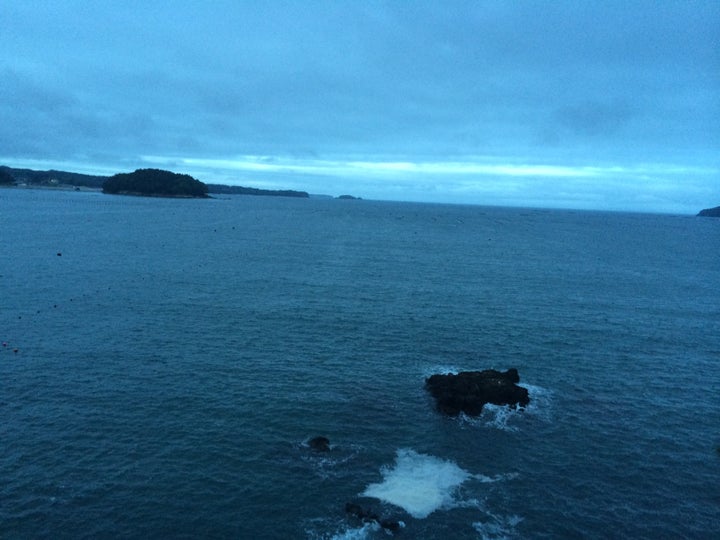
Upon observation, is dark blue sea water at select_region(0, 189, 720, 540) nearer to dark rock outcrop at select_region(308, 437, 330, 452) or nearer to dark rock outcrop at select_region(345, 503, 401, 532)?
dark rock outcrop at select_region(345, 503, 401, 532)

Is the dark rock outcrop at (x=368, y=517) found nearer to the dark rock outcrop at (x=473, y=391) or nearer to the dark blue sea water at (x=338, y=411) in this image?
the dark blue sea water at (x=338, y=411)

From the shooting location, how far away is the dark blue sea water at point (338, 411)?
114 feet

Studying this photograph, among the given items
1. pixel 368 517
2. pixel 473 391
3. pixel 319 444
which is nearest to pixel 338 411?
pixel 319 444

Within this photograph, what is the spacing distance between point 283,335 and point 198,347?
1095 centimetres

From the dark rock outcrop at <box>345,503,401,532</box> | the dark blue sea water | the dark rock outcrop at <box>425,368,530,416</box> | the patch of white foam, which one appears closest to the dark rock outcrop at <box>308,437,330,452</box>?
the dark blue sea water

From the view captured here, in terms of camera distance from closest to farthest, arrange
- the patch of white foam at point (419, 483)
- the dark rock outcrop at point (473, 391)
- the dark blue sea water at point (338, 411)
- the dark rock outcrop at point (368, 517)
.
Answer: the dark rock outcrop at point (368, 517) < the dark blue sea water at point (338, 411) < the patch of white foam at point (419, 483) < the dark rock outcrop at point (473, 391)

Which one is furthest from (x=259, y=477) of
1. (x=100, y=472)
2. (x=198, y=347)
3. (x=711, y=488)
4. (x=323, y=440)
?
(x=711, y=488)

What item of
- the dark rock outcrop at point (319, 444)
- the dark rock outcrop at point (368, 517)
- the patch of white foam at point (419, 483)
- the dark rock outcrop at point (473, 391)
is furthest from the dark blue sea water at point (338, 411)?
the dark rock outcrop at point (473, 391)

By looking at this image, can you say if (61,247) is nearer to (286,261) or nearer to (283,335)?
(286,261)

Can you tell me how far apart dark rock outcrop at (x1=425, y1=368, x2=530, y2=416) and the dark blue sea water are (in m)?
1.54

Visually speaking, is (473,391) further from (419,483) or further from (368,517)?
(368,517)

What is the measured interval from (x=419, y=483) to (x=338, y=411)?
11.8 meters

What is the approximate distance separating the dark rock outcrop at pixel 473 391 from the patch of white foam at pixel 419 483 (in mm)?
8410

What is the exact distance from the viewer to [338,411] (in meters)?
47.4
